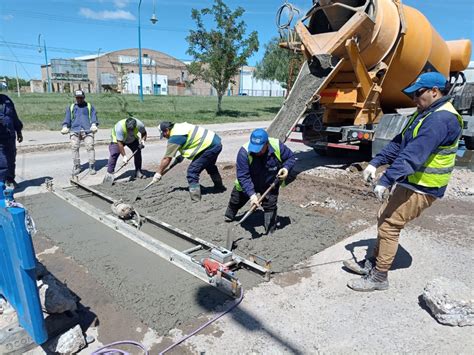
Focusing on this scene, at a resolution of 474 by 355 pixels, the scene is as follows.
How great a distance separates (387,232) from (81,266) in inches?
123

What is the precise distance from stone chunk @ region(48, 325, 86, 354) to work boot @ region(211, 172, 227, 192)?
3.96 meters

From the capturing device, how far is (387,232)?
10.7 ft

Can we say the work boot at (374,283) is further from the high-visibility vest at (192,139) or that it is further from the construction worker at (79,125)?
the construction worker at (79,125)

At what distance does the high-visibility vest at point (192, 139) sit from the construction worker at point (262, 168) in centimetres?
141

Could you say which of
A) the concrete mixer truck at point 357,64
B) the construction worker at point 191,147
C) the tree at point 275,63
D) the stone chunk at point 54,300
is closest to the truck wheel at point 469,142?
the concrete mixer truck at point 357,64

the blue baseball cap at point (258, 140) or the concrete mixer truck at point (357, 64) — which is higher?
the concrete mixer truck at point (357, 64)

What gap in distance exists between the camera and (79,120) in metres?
7.57

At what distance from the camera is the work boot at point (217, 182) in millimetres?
6336

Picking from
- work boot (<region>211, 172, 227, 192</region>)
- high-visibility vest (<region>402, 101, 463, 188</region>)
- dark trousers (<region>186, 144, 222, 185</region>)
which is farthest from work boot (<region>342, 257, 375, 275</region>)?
work boot (<region>211, 172, 227, 192</region>)

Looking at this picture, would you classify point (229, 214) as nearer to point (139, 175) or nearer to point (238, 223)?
point (238, 223)

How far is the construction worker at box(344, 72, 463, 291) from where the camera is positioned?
2.84 m

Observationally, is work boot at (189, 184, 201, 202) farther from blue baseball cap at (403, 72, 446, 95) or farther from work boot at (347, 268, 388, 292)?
blue baseball cap at (403, 72, 446, 95)

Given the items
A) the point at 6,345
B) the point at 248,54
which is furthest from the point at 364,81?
the point at 248,54

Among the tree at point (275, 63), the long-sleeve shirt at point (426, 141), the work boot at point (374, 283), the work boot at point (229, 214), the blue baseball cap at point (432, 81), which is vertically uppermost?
the tree at point (275, 63)
